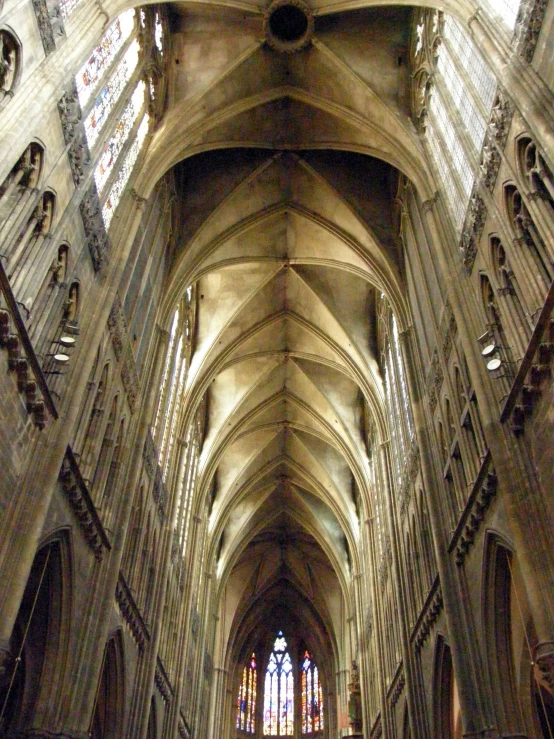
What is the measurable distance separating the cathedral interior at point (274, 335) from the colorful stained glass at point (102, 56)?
144 mm

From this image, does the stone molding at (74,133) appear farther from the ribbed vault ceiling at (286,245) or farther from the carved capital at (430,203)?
the carved capital at (430,203)

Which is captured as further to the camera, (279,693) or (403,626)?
(279,693)

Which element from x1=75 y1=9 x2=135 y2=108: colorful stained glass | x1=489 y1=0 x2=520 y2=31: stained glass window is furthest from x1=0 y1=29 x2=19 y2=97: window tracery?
x1=489 y1=0 x2=520 y2=31: stained glass window

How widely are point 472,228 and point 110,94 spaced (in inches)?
336

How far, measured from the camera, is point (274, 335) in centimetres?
3067

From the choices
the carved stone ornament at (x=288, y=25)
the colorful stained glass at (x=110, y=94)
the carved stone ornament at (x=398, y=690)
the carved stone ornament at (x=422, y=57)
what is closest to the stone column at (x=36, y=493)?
the colorful stained glass at (x=110, y=94)

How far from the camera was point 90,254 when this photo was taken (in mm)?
14484

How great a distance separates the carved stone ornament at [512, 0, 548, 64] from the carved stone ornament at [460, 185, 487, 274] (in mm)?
2807

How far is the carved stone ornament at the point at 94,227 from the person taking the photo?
14000 millimetres

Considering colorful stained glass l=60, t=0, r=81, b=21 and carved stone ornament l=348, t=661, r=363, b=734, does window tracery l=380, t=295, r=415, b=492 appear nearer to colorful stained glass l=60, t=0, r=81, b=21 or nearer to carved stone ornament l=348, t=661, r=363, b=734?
carved stone ornament l=348, t=661, r=363, b=734

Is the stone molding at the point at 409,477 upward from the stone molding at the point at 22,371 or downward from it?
upward

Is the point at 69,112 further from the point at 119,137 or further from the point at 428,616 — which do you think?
the point at 428,616

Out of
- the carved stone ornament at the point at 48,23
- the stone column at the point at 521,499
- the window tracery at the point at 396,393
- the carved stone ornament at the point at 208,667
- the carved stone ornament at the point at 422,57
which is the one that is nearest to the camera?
the stone column at the point at 521,499

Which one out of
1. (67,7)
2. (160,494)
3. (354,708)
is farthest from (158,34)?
(354,708)
